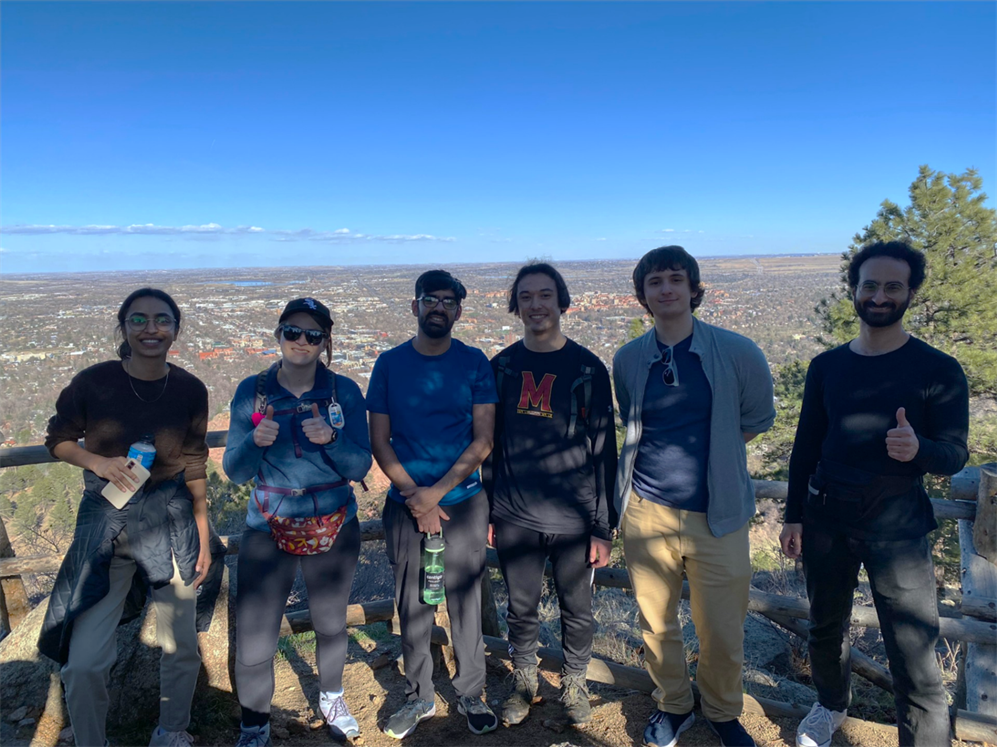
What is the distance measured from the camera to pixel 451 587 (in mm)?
2953

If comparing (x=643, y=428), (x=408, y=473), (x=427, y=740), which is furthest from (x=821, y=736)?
(x=408, y=473)

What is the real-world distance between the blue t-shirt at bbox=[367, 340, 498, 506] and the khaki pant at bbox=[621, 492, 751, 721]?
927 mm

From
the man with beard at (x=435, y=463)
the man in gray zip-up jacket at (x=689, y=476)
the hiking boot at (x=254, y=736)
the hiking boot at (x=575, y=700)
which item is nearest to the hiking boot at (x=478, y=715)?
the man with beard at (x=435, y=463)

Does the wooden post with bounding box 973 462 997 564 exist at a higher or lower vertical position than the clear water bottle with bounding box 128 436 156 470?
lower

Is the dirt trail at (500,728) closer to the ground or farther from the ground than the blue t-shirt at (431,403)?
closer to the ground

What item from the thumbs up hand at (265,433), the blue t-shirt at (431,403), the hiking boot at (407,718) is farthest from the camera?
the hiking boot at (407,718)

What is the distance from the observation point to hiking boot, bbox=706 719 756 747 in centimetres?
271

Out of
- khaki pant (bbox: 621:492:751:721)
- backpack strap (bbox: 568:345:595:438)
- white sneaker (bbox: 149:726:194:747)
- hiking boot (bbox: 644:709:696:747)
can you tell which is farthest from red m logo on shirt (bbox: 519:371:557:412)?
white sneaker (bbox: 149:726:194:747)

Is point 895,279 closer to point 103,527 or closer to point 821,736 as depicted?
point 821,736

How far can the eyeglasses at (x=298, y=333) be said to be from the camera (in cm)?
263

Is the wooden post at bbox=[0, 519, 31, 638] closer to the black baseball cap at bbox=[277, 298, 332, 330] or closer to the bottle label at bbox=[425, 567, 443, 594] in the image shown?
the black baseball cap at bbox=[277, 298, 332, 330]

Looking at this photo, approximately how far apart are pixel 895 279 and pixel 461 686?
2.91 m

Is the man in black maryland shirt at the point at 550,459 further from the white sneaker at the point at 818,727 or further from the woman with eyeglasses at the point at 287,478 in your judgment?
the white sneaker at the point at 818,727

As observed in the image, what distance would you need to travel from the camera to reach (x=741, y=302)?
95.9ft
